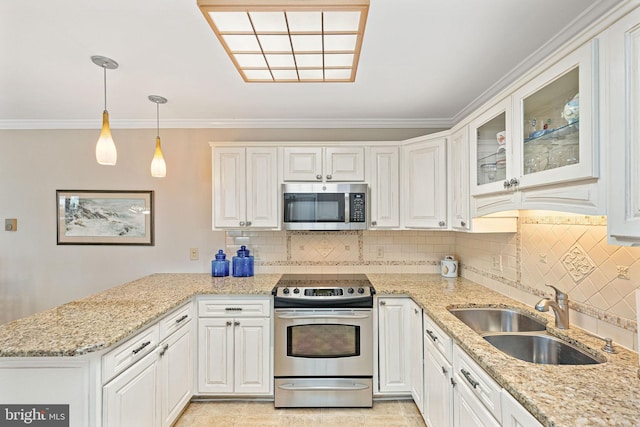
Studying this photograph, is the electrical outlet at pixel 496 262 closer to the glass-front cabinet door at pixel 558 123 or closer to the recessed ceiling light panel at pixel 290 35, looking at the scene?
the glass-front cabinet door at pixel 558 123

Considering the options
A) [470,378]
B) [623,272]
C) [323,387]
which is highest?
[623,272]

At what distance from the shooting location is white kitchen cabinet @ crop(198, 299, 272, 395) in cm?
252

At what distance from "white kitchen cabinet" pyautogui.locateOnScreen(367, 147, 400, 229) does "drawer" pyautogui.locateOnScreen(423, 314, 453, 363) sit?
1018mm

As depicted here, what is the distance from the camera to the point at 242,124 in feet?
10.4

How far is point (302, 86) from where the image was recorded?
91.7 inches

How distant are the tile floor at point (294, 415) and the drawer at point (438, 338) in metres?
0.74

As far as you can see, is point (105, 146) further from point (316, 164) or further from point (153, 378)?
point (316, 164)

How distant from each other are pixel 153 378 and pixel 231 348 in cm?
68

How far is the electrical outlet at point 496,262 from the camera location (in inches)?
94.9

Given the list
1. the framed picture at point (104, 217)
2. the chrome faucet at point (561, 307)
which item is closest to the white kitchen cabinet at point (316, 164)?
the framed picture at point (104, 217)

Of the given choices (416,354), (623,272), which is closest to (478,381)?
(623,272)

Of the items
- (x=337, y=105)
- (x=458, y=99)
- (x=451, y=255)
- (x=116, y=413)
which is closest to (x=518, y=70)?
(x=458, y=99)

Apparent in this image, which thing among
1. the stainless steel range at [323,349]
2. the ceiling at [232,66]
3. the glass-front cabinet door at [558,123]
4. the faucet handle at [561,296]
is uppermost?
the ceiling at [232,66]

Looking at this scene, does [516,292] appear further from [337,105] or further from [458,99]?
[337,105]
